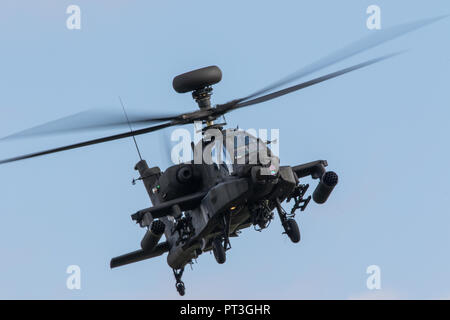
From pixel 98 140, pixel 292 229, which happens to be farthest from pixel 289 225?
pixel 98 140

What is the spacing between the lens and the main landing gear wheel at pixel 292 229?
78.0ft

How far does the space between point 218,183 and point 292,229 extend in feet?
Result: 8.63

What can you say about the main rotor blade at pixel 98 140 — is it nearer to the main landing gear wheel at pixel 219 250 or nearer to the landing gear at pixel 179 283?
the main landing gear wheel at pixel 219 250

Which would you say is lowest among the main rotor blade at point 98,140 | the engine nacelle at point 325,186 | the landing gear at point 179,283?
the landing gear at point 179,283

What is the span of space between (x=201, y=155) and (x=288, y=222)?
3.46m

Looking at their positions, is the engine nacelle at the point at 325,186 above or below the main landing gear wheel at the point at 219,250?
above

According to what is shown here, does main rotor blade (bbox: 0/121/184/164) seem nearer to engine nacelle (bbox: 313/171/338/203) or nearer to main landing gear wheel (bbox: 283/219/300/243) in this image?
main landing gear wheel (bbox: 283/219/300/243)

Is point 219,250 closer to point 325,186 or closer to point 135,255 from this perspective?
point 325,186

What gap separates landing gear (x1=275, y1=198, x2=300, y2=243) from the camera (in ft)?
78.1

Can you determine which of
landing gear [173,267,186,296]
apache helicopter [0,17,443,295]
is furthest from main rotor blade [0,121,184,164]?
landing gear [173,267,186,296]

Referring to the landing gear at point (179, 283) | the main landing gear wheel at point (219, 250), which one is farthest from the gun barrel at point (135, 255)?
the main landing gear wheel at point (219, 250)

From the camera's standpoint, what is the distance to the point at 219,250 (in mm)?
24484

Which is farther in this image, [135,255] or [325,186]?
[135,255]

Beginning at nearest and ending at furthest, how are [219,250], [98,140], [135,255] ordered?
[98,140] → [219,250] → [135,255]
